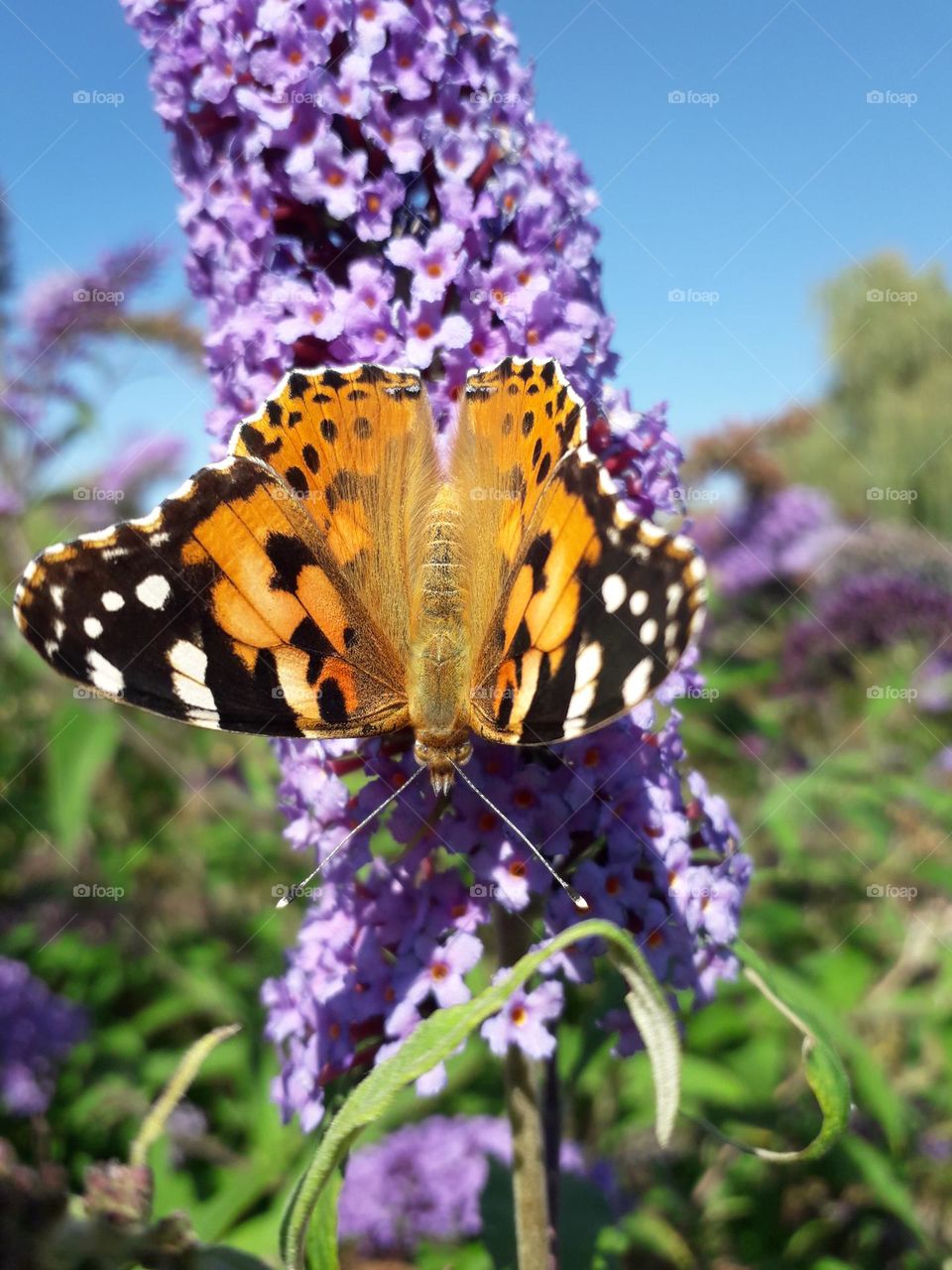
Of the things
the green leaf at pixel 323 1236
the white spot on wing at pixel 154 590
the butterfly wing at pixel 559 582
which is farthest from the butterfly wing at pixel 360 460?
the green leaf at pixel 323 1236

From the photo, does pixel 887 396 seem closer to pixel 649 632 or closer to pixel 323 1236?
pixel 649 632

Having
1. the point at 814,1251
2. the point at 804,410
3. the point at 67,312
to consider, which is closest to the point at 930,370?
the point at 804,410

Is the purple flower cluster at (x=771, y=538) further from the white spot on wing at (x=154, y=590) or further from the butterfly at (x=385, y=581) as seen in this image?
the white spot on wing at (x=154, y=590)

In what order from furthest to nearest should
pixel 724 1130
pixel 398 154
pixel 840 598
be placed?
1. pixel 840 598
2. pixel 724 1130
3. pixel 398 154

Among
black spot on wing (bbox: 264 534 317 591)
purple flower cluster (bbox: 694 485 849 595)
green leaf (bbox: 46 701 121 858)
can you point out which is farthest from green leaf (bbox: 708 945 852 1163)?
purple flower cluster (bbox: 694 485 849 595)

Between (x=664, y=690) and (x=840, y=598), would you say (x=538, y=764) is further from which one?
(x=840, y=598)
